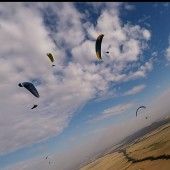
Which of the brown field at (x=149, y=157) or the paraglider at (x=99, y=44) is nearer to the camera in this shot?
the paraglider at (x=99, y=44)

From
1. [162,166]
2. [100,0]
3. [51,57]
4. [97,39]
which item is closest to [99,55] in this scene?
[97,39]

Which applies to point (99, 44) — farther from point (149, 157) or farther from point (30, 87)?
point (149, 157)

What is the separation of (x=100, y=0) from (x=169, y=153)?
65654 mm

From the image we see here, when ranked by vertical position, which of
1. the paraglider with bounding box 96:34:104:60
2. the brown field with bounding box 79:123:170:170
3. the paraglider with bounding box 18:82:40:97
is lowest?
the paraglider with bounding box 96:34:104:60

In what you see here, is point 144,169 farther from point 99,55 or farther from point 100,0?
point 100,0

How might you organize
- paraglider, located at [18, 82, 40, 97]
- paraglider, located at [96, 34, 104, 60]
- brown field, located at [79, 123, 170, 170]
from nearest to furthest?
paraglider, located at [96, 34, 104, 60]
paraglider, located at [18, 82, 40, 97]
brown field, located at [79, 123, 170, 170]

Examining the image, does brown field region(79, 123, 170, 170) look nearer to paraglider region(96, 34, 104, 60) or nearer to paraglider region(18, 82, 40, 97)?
paraglider region(96, 34, 104, 60)

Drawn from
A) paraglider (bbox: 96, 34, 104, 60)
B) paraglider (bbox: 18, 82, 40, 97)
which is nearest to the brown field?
paraglider (bbox: 96, 34, 104, 60)

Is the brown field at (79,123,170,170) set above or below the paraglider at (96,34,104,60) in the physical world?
above

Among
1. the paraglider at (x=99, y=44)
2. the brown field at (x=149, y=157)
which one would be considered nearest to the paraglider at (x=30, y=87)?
the paraglider at (x=99, y=44)

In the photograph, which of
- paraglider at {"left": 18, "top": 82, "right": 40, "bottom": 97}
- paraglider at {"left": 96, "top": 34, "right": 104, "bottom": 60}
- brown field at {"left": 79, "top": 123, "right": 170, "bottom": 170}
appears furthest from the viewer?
brown field at {"left": 79, "top": 123, "right": 170, "bottom": 170}

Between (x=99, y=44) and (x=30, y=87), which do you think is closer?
(x=99, y=44)

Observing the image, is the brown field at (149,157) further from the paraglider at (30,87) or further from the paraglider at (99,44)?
the paraglider at (30,87)

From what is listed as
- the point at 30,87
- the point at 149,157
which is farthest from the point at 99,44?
the point at 149,157
